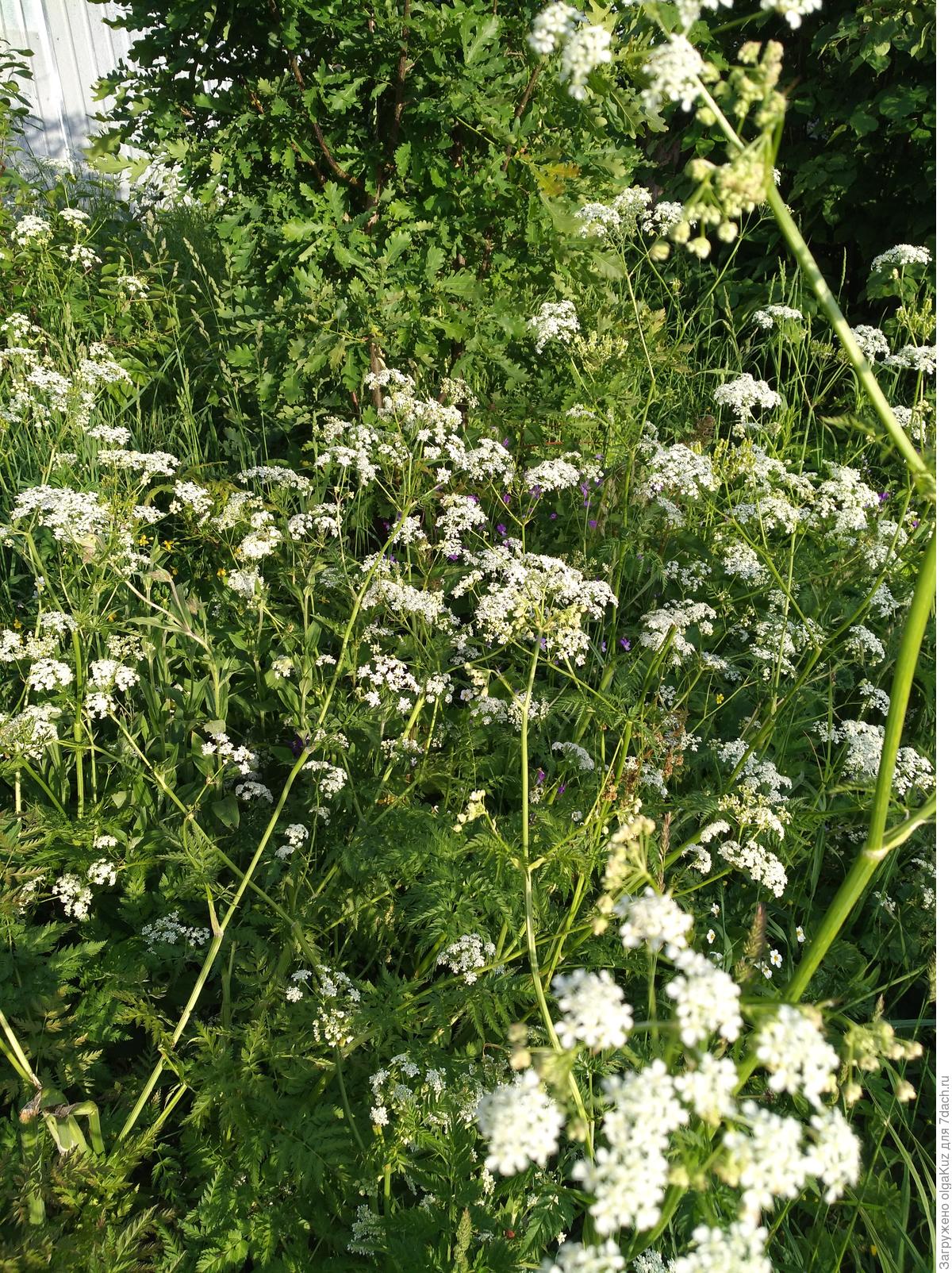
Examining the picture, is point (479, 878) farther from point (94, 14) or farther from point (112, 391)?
point (94, 14)

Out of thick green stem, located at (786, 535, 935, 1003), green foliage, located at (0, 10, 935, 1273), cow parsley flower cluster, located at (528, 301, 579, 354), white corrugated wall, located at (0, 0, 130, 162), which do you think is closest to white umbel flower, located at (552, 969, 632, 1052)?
green foliage, located at (0, 10, 935, 1273)

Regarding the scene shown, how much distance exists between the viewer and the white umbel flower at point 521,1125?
98cm

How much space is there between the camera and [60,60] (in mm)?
8828

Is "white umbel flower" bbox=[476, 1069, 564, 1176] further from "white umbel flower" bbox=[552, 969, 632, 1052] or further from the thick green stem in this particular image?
the thick green stem

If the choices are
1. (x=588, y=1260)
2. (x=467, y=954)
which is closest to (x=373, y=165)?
(x=467, y=954)

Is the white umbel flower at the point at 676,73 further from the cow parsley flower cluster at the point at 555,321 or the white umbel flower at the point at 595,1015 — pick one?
the cow parsley flower cluster at the point at 555,321

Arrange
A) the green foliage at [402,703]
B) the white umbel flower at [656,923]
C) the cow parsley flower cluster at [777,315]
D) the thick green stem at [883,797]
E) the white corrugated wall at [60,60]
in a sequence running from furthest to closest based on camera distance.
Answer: the white corrugated wall at [60,60], the cow parsley flower cluster at [777,315], the green foliage at [402,703], the thick green stem at [883,797], the white umbel flower at [656,923]

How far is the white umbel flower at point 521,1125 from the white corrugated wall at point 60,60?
963 cm

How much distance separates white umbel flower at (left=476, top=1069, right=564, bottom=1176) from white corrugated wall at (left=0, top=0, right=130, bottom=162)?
9.63 m

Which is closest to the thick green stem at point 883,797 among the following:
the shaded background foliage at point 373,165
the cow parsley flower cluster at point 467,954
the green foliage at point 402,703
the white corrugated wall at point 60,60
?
the green foliage at point 402,703

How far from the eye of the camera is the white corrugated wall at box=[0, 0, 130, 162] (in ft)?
28.3

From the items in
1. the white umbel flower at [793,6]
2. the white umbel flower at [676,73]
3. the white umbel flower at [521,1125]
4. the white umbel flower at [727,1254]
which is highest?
the white umbel flower at [793,6]

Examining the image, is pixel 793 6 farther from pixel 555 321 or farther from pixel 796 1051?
pixel 555 321

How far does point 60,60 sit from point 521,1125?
10.5 meters
